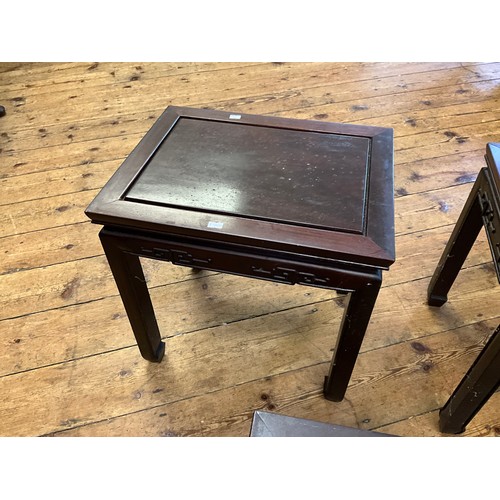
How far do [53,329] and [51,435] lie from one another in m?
0.32

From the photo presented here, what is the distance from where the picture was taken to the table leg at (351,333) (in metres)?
0.83

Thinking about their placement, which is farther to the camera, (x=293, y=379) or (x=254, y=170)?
(x=293, y=379)

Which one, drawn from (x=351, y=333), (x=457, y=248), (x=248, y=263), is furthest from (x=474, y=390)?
(x=248, y=263)

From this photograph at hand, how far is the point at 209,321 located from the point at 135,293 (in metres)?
0.33

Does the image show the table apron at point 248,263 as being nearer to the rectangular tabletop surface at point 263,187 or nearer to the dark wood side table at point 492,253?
the rectangular tabletop surface at point 263,187

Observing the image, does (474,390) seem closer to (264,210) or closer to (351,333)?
(351,333)

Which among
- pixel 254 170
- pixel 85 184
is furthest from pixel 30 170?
pixel 254 170

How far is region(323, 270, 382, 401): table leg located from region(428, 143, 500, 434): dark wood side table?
24 centimetres

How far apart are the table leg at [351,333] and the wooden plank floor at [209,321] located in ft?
0.27

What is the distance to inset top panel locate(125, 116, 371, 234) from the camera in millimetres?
875

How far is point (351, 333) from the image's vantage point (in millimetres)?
918

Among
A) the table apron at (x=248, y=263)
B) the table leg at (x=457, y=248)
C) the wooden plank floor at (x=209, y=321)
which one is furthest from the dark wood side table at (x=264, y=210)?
the table leg at (x=457, y=248)

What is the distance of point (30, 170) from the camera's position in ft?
6.05

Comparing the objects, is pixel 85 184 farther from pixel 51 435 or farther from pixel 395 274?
pixel 395 274
